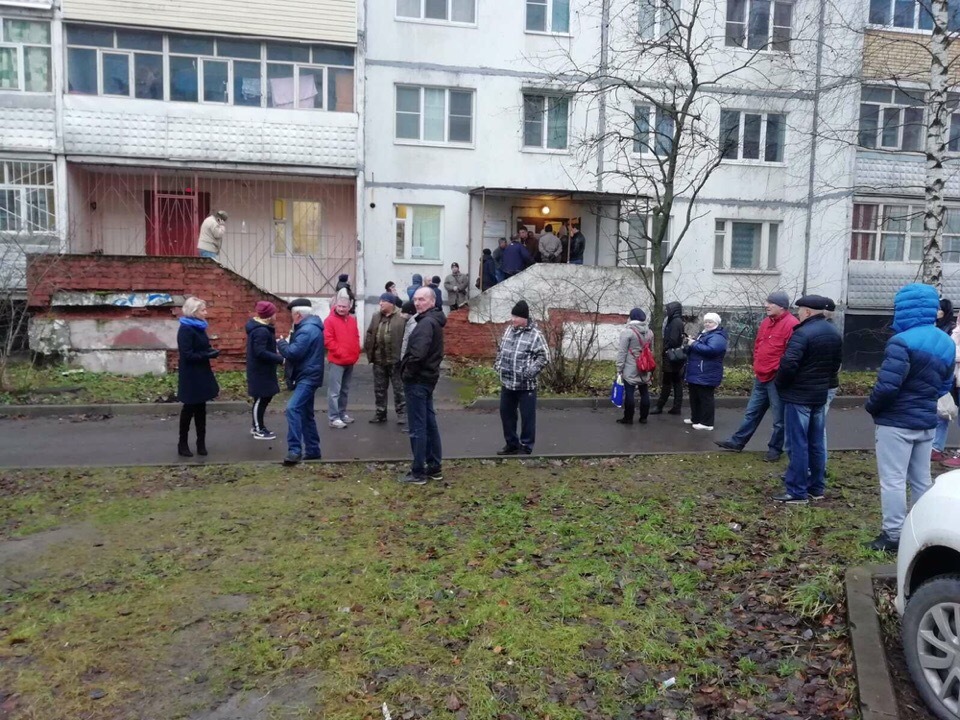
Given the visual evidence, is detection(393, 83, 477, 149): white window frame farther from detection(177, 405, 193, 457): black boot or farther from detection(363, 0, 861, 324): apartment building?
detection(177, 405, 193, 457): black boot

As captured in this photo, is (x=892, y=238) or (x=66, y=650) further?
(x=892, y=238)

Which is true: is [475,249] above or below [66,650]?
above

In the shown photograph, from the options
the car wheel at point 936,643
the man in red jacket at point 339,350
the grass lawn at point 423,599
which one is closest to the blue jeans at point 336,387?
the man in red jacket at point 339,350

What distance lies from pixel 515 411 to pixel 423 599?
4406 millimetres

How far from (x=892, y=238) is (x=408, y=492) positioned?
20409 millimetres

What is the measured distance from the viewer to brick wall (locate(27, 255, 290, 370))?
1457cm

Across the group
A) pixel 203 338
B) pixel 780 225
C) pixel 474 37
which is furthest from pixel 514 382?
pixel 780 225

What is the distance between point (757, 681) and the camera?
13.2ft

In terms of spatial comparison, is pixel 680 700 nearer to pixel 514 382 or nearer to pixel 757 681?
pixel 757 681

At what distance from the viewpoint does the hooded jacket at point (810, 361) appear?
7.02m

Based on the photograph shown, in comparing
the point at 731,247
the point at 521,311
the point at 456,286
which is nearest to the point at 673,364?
the point at 521,311

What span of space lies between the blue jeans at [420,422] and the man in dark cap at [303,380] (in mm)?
1274

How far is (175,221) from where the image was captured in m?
20.9

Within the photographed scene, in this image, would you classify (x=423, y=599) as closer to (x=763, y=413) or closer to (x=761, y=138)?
(x=763, y=413)
